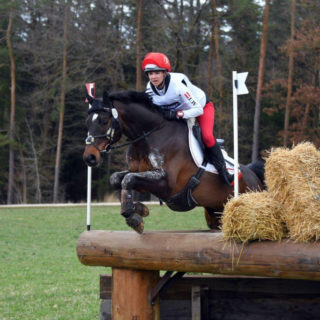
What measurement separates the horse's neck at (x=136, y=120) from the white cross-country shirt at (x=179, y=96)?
22 cm

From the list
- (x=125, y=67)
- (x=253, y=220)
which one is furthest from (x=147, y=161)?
(x=125, y=67)

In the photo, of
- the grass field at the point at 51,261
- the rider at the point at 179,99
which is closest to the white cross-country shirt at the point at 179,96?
the rider at the point at 179,99

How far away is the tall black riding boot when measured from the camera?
17.7 feet

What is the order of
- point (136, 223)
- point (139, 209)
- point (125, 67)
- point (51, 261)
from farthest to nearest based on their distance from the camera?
point (125, 67)
point (51, 261)
point (139, 209)
point (136, 223)

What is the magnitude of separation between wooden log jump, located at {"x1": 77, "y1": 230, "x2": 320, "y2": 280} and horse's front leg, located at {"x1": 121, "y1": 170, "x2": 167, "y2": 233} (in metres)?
0.12

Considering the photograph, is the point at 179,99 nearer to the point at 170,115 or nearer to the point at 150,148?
the point at 170,115

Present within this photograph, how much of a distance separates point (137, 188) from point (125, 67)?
23.5m

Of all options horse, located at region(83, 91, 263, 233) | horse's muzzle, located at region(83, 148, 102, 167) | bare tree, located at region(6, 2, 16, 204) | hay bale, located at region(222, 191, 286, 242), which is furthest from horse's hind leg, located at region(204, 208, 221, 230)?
bare tree, located at region(6, 2, 16, 204)

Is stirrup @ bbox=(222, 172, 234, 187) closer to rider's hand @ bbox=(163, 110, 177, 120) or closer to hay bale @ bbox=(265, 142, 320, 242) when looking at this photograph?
rider's hand @ bbox=(163, 110, 177, 120)

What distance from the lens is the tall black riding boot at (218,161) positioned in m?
5.38

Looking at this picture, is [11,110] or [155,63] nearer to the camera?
[155,63]

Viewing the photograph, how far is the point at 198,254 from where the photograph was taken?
12.9 feet

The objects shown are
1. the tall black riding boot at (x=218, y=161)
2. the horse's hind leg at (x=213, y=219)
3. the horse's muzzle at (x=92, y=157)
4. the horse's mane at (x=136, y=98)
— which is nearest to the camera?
the horse's muzzle at (x=92, y=157)

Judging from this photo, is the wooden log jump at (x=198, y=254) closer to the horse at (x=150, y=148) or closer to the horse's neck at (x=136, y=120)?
the horse at (x=150, y=148)
